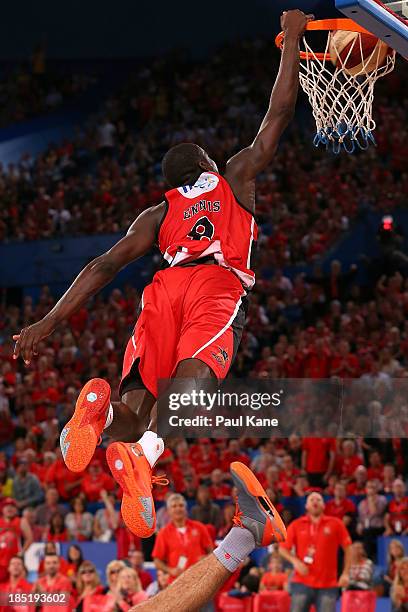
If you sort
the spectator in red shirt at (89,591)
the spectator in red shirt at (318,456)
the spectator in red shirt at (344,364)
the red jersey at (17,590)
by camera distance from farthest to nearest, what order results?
the spectator in red shirt at (344,364)
the spectator in red shirt at (318,456)
the red jersey at (17,590)
the spectator in red shirt at (89,591)

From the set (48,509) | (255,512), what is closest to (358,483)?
(48,509)

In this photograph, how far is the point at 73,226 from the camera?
19.2 meters

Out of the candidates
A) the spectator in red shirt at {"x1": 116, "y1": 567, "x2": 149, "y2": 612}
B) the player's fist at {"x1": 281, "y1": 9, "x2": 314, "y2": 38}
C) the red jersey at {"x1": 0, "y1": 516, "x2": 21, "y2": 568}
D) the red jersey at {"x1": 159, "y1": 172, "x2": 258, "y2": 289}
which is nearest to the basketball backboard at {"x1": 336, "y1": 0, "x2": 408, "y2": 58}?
the player's fist at {"x1": 281, "y1": 9, "x2": 314, "y2": 38}

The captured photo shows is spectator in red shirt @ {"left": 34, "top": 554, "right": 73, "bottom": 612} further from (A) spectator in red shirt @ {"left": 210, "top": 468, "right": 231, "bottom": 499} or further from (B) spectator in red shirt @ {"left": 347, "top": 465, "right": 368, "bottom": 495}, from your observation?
(B) spectator in red shirt @ {"left": 347, "top": 465, "right": 368, "bottom": 495}

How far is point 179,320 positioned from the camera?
232 inches

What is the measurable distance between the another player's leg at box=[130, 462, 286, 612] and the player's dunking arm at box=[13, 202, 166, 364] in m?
1.26

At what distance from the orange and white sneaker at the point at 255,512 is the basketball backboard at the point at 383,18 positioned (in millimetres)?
2497

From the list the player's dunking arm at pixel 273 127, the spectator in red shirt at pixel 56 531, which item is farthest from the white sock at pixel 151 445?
the spectator in red shirt at pixel 56 531

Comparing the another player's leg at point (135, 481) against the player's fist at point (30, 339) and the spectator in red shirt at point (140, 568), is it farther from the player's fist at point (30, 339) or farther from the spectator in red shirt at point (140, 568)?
the spectator in red shirt at point (140, 568)

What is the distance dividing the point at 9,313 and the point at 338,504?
8.09 meters

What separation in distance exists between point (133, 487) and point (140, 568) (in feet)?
17.1

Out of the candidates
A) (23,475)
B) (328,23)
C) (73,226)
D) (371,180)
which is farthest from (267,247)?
(328,23)

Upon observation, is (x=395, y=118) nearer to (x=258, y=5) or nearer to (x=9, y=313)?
(x=258, y=5)

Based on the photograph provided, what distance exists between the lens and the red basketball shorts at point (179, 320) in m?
5.76
